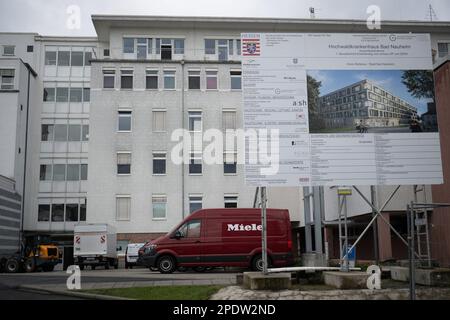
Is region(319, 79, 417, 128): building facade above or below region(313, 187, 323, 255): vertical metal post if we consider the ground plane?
above

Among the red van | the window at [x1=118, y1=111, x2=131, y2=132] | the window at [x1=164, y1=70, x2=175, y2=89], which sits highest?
the window at [x1=164, y1=70, x2=175, y2=89]

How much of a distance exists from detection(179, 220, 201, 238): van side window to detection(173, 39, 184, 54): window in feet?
81.9

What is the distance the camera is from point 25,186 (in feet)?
152

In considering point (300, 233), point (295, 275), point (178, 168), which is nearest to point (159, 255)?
point (295, 275)

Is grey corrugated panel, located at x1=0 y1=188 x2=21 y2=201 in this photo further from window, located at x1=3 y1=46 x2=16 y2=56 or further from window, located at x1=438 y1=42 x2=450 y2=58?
window, located at x1=438 y1=42 x2=450 y2=58

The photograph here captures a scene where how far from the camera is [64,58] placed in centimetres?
4850

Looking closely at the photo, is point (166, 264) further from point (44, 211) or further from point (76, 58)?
point (76, 58)

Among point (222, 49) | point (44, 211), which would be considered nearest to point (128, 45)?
point (222, 49)

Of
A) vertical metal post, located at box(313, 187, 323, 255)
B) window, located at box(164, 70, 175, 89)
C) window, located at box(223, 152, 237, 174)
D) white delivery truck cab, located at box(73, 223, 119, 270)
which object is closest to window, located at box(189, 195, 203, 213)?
window, located at box(223, 152, 237, 174)

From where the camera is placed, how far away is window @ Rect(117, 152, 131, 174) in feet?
135

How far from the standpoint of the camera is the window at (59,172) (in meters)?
47.3

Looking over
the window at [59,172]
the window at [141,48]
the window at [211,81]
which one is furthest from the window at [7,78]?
the window at [211,81]

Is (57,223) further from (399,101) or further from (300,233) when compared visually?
(399,101)

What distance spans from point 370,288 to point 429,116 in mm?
4407
